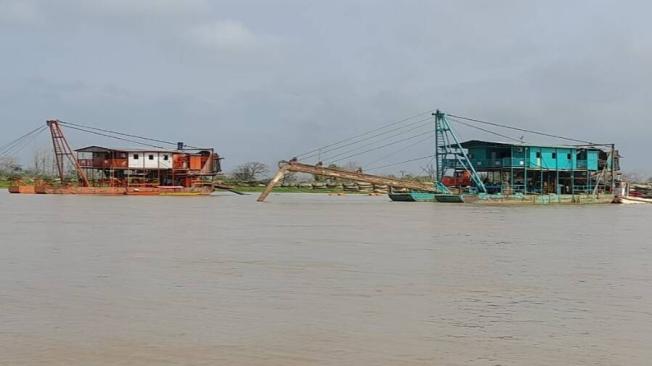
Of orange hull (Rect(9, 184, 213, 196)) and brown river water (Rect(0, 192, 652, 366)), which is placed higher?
orange hull (Rect(9, 184, 213, 196))

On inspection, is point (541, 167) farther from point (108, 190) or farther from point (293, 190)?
point (293, 190)

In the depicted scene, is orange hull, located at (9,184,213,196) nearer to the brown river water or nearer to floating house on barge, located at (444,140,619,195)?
floating house on barge, located at (444,140,619,195)

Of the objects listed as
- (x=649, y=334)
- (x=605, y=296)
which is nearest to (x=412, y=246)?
(x=605, y=296)

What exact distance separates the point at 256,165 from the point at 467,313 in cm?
10122

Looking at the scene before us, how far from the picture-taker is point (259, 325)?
27.2ft

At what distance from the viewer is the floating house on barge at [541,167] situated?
172 ft

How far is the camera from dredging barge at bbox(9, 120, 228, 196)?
6072cm

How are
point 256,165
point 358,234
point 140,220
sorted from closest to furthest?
point 358,234
point 140,220
point 256,165

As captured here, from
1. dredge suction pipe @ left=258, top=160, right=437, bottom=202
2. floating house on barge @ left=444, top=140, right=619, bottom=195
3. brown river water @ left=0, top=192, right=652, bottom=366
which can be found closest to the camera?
brown river water @ left=0, top=192, right=652, bottom=366

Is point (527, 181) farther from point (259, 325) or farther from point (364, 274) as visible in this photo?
point (259, 325)

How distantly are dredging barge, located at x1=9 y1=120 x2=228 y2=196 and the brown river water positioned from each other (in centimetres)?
4189

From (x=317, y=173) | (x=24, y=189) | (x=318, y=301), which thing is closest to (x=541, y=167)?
(x=317, y=173)

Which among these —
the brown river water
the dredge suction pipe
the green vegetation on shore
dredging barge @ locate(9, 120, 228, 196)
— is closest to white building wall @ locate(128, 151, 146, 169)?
dredging barge @ locate(9, 120, 228, 196)

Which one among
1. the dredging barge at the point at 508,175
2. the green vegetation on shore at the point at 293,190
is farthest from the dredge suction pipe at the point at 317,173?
the green vegetation on shore at the point at 293,190
